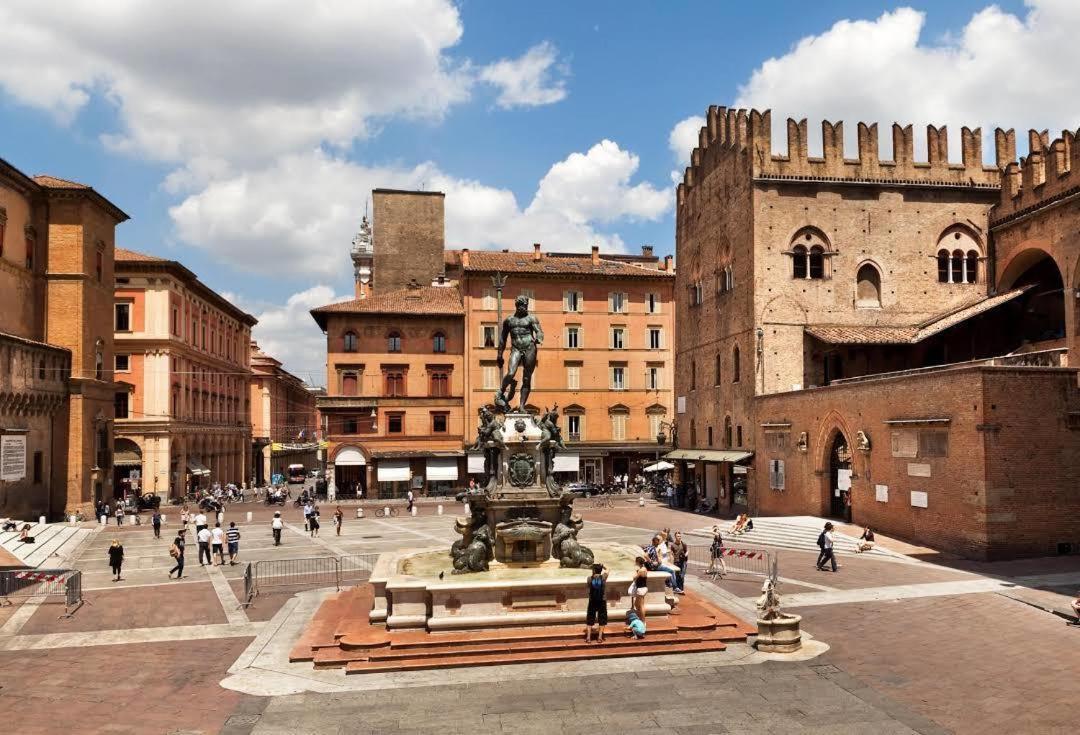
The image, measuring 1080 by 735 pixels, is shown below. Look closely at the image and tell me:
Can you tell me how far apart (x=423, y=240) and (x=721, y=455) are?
34116mm

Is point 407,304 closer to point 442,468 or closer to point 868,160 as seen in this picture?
point 442,468

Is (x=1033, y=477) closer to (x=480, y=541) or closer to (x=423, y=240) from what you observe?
(x=480, y=541)

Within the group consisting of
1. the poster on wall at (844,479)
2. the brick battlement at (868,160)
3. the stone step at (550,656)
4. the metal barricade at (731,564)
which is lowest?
the metal barricade at (731,564)

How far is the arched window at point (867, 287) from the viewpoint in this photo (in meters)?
37.2

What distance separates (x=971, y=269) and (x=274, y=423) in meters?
72.8

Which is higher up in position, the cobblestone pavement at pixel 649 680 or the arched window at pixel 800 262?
the arched window at pixel 800 262

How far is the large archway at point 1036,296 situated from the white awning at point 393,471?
36517 millimetres

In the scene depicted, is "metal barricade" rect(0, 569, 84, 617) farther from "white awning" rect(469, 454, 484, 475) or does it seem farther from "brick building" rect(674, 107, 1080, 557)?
"white awning" rect(469, 454, 484, 475)

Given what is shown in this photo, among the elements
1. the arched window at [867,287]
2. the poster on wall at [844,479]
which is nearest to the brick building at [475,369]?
the arched window at [867,287]

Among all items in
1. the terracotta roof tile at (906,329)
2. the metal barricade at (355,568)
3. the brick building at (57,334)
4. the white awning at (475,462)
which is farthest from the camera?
the white awning at (475,462)

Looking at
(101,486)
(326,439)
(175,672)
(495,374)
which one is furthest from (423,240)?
(175,672)

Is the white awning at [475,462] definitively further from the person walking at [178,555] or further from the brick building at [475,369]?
the person walking at [178,555]

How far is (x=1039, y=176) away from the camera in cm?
3322

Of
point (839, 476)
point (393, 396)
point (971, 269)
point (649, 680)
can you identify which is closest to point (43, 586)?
point (649, 680)
